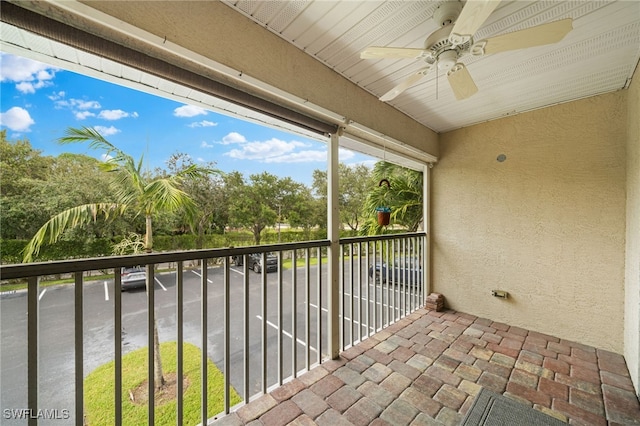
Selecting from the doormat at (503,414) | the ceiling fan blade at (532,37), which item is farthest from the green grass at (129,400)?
the ceiling fan blade at (532,37)

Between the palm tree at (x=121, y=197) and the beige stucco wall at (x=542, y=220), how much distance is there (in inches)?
131

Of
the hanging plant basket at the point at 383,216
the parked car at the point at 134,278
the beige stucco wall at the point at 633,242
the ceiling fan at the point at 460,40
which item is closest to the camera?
the ceiling fan at the point at 460,40

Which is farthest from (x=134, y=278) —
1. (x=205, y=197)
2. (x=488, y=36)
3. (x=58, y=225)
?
(x=488, y=36)

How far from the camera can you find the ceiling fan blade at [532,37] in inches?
46.8

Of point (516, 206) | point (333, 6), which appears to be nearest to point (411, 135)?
point (516, 206)

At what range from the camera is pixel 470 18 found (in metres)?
1.13

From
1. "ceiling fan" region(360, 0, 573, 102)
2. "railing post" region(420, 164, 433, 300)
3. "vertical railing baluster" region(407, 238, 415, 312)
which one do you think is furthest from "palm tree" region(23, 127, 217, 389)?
"railing post" region(420, 164, 433, 300)

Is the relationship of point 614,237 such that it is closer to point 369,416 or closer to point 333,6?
point 369,416

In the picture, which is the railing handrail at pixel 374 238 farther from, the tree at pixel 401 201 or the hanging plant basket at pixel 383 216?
the tree at pixel 401 201

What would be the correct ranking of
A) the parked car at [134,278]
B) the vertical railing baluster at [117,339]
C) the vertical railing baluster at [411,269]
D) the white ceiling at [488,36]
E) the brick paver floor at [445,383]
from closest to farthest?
the vertical railing baluster at [117,339], the parked car at [134,278], the white ceiling at [488,36], the brick paver floor at [445,383], the vertical railing baluster at [411,269]

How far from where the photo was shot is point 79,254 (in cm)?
118

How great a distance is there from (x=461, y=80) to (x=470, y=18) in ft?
2.12

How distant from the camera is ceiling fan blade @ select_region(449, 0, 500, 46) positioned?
102cm

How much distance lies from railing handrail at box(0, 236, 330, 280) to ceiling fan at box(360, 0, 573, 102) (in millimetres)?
1474
